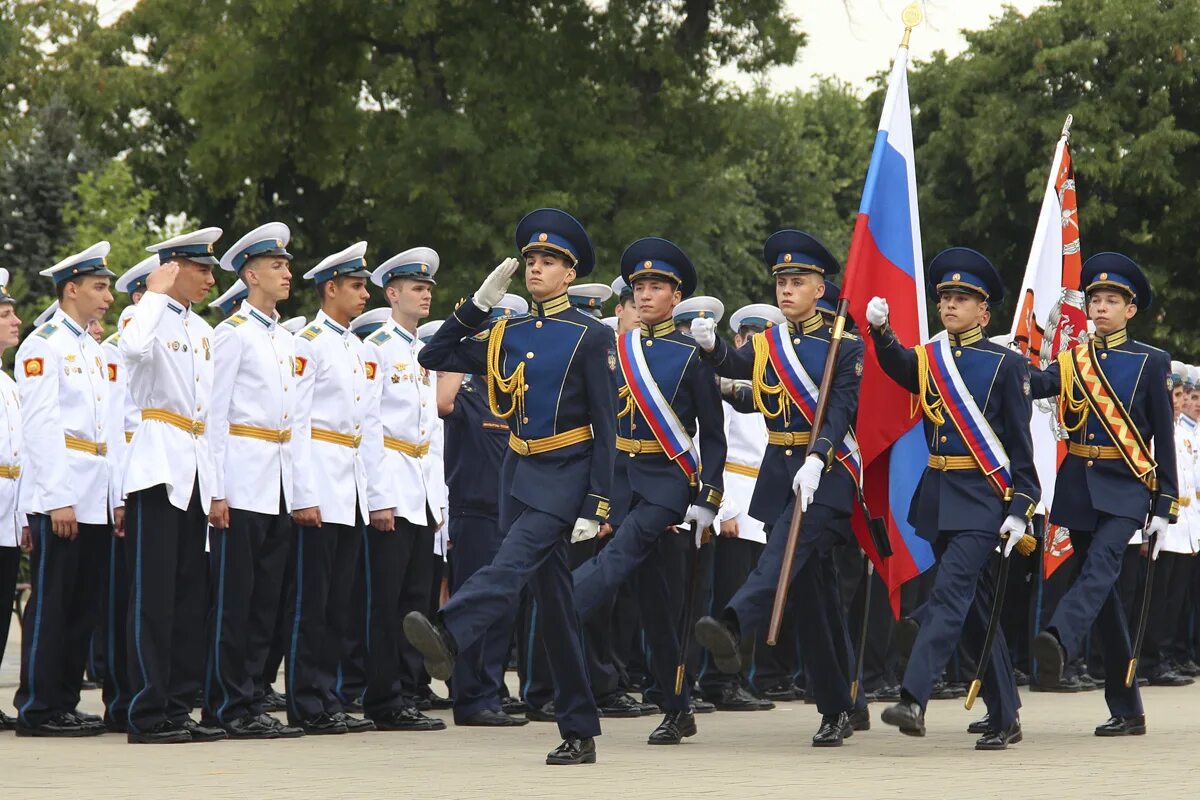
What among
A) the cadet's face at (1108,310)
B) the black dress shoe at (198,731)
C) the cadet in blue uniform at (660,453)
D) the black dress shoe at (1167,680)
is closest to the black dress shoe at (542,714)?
the cadet in blue uniform at (660,453)

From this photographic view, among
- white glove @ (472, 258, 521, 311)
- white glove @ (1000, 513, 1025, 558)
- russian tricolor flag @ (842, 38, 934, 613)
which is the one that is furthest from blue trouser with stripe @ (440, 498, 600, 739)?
white glove @ (1000, 513, 1025, 558)

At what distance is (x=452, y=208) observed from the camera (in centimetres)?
2672

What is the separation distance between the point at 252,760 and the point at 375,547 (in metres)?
2.15

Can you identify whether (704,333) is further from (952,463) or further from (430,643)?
(430,643)

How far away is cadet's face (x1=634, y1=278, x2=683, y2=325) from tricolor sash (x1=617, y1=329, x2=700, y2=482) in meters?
0.18

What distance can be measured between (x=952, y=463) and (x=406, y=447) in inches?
115

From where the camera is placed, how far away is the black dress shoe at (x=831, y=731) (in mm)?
9906

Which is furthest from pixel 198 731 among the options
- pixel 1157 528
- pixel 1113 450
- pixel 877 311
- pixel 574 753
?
pixel 1157 528

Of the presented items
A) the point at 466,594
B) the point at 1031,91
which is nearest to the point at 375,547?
the point at 466,594

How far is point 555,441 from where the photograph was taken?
8.98 m

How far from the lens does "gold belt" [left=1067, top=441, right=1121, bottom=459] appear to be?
10859mm

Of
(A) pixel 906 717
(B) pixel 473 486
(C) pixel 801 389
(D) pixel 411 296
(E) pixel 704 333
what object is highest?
(D) pixel 411 296

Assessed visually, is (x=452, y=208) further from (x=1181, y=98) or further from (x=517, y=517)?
(x=517, y=517)

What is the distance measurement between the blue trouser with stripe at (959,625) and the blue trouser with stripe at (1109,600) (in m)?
0.45
